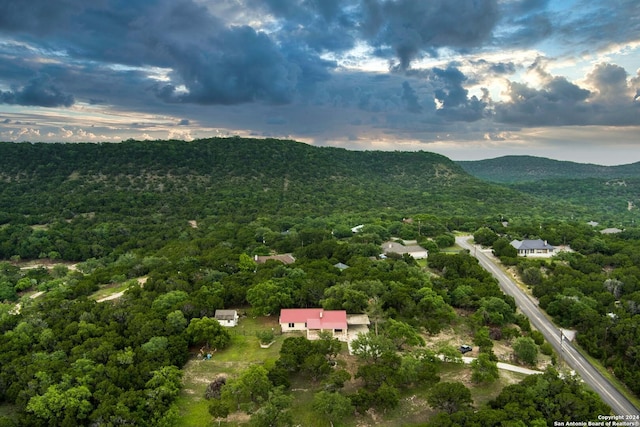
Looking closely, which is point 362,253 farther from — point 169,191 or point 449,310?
point 169,191

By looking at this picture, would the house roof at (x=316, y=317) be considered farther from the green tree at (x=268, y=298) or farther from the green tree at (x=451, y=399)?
the green tree at (x=451, y=399)

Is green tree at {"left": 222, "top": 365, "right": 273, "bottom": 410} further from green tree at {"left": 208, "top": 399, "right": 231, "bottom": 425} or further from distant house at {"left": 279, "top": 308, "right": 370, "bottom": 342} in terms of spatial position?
distant house at {"left": 279, "top": 308, "right": 370, "bottom": 342}

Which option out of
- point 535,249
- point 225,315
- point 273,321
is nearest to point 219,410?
point 225,315

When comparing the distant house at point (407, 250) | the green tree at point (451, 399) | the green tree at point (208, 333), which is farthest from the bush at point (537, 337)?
the green tree at point (208, 333)

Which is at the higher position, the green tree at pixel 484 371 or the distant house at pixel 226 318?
the green tree at pixel 484 371

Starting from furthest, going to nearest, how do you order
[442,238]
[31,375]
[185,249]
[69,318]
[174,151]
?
1. [174,151]
2. [442,238]
3. [185,249]
4. [69,318]
5. [31,375]

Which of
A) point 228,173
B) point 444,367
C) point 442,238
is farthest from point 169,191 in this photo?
point 444,367

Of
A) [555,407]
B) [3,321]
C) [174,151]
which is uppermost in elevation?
[174,151]
